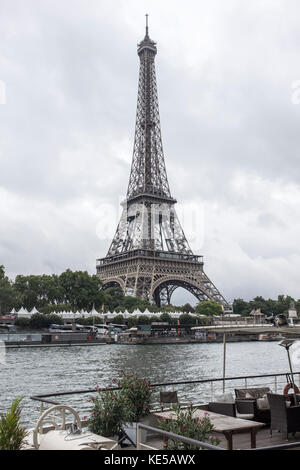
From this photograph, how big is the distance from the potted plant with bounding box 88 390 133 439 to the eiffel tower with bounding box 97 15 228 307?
78.5 metres

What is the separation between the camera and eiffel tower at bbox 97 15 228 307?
292 feet

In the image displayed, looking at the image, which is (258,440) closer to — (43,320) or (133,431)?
(133,431)

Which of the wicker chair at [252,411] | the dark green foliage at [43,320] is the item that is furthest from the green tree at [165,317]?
the wicker chair at [252,411]

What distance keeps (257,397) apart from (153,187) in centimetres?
8801

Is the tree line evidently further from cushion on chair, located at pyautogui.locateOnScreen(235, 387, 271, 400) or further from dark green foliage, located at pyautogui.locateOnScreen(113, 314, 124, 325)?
cushion on chair, located at pyautogui.locateOnScreen(235, 387, 271, 400)

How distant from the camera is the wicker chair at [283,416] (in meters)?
8.35

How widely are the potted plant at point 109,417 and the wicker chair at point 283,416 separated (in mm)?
2928

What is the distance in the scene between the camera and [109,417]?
7082 millimetres

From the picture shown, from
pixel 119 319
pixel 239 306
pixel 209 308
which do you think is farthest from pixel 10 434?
pixel 239 306

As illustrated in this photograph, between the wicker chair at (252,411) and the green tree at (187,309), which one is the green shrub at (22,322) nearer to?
the green tree at (187,309)

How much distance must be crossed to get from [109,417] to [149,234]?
3539 inches

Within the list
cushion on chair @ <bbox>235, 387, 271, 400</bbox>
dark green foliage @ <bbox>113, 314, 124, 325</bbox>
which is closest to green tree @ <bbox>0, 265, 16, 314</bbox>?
dark green foliage @ <bbox>113, 314, 124, 325</bbox>
